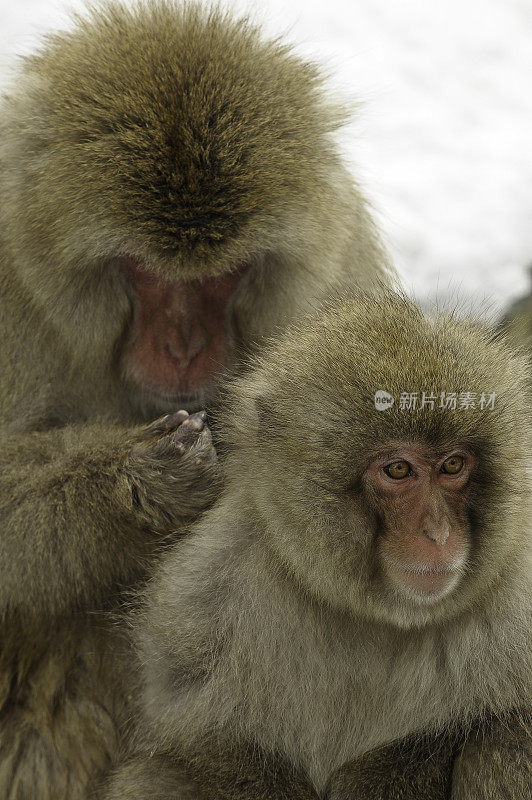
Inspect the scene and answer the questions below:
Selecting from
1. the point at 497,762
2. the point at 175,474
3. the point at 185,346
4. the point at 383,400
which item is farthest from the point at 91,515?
the point at 497,762

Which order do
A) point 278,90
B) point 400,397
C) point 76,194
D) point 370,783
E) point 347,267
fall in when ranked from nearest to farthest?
point 400,397
point 370,783
point 76,194
point 278,90
point 347,267

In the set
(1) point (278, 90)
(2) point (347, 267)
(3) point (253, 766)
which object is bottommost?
(3) point (253, 766)

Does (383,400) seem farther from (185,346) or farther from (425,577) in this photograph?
(185,346)

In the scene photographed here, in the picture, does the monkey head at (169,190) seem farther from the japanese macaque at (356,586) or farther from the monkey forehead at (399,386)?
the monkey forehead at (399,386)

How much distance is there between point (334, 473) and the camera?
2.44 metres

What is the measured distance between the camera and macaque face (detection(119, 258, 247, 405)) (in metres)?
→ 3.10

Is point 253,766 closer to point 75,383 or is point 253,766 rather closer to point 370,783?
point 370,783

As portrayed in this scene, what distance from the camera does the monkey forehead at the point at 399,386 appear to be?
238 centimetres

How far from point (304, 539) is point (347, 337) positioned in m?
0.47

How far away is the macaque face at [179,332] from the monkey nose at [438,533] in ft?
3.04

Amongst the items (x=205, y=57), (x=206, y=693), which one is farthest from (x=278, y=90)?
(x=206, y=693)

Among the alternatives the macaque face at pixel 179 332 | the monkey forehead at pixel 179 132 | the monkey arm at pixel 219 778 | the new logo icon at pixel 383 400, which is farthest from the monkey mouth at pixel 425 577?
the monkey forehead at pixel 179 132

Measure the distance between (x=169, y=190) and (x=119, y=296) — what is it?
424mm

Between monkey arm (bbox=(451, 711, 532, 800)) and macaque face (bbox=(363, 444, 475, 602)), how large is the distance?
0.43 metres
